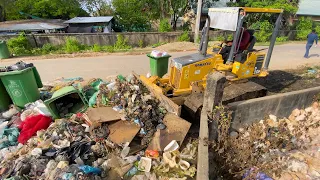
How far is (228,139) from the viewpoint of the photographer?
142 inches

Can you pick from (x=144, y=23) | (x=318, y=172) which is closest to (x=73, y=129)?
(x=318, y=172)

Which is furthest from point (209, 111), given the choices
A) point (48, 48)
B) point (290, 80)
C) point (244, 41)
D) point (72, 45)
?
point (48, 48)

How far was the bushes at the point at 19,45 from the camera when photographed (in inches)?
453

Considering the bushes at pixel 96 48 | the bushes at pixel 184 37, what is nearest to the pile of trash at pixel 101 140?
the bushes at pixel 96 48

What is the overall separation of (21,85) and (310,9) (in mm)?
32364

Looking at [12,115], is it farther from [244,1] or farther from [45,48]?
[244,1]

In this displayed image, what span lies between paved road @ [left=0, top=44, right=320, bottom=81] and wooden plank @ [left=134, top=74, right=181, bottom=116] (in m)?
3.62

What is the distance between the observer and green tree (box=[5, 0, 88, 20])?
21953mm

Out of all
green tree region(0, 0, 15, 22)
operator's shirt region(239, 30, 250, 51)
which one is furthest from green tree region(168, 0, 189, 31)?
green tree region(0, 0, 15, 22)

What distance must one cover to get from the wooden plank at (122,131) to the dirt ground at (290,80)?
4.63 metres

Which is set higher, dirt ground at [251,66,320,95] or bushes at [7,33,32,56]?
bushes at [7,33,32,56]

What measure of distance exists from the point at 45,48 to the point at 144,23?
1122cm

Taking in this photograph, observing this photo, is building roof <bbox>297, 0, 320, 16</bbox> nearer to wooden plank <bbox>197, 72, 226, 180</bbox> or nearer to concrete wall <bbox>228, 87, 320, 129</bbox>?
concrete wall <bbox>228, 87, 320, 129</bbox>

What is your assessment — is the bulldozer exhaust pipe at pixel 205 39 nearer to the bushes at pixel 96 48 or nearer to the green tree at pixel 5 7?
the bushes at pixel 96 48
